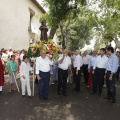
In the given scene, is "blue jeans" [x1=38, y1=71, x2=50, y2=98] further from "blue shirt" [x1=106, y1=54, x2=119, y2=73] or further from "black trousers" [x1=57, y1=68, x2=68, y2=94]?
"blue shirt" [x1=106, y1=54, x2=119, y2=73]

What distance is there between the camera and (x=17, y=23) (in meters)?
22.3

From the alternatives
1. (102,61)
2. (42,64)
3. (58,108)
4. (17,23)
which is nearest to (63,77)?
(42,64)

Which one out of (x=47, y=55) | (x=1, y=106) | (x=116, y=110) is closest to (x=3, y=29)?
(x=47, y=55)

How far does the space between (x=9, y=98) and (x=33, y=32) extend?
17.3 m

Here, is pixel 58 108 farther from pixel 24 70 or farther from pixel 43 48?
pixel 43 48

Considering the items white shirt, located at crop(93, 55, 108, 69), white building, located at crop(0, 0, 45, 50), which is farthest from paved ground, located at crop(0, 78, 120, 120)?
white building, located at crop(0, 0, 45, 50)

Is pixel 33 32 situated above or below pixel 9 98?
above

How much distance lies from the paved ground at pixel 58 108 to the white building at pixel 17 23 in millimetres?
10281

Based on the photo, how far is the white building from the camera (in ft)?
64.2

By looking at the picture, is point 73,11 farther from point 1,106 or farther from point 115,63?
point 1,106

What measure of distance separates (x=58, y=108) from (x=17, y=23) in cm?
1536

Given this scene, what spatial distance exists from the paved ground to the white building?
10.3 meters

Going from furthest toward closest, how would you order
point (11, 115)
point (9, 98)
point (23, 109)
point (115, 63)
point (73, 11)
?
point (73, 11)
point (9, 98)
point (115, 63)
point (23, 109)
point (11, 115)

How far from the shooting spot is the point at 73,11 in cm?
1386
